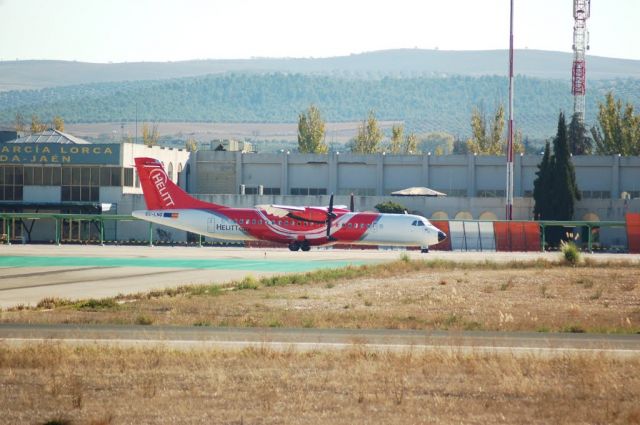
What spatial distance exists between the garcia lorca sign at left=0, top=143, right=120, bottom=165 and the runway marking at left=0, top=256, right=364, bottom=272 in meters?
27.0

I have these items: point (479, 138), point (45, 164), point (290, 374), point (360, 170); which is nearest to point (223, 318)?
point (290, 374)

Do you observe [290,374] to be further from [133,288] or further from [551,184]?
[551,184]

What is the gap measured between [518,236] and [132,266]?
36.2m

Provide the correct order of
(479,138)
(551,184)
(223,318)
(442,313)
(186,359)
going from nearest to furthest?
(186,359), (223,318), (442,313), (551,184), (479,138)

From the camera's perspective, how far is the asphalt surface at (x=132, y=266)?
4356 centimetres

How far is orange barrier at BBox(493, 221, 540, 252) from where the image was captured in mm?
83188

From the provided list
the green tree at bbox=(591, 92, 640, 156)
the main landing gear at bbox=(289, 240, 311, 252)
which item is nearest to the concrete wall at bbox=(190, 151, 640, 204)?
the main landing gear at bbox=(289, 240, 311, 252)

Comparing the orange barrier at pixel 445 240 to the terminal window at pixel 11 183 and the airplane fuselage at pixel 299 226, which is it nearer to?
the airplane fuselage at pixel 299 226

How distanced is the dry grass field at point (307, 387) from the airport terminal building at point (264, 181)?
6816 centimetres

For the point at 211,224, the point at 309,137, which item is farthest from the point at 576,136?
the point at 211,224

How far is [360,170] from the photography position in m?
109

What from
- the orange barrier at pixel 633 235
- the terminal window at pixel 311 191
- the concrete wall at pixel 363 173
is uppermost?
the concrete wall at pixel 363 173

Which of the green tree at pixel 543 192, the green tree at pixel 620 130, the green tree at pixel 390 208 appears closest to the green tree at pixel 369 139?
the green tree at pixel 620 130

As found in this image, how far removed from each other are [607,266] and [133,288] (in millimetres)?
27987
